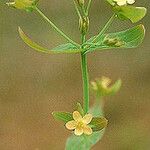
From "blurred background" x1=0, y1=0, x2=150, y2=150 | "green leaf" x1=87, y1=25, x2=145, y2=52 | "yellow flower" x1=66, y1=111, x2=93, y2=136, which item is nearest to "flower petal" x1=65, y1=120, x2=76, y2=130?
"yellow flower" x1=66, y1=111, x2=93, y2=136

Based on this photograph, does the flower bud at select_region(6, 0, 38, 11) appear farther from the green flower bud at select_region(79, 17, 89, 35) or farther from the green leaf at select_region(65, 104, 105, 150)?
the green leaf at select_region(65, 104, 105, 150)

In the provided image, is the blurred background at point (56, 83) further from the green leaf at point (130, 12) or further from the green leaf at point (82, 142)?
the green leaf at point (130, 12)

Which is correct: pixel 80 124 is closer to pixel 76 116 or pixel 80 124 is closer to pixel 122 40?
pixel 76 116

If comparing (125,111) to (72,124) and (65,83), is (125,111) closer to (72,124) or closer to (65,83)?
(65,83)

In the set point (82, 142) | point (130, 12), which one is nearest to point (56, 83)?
point (82, 142)

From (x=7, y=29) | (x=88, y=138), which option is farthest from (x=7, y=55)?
(x=88, y=138)

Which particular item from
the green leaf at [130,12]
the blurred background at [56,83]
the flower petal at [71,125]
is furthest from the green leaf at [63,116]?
the blurred background at [56,83]
